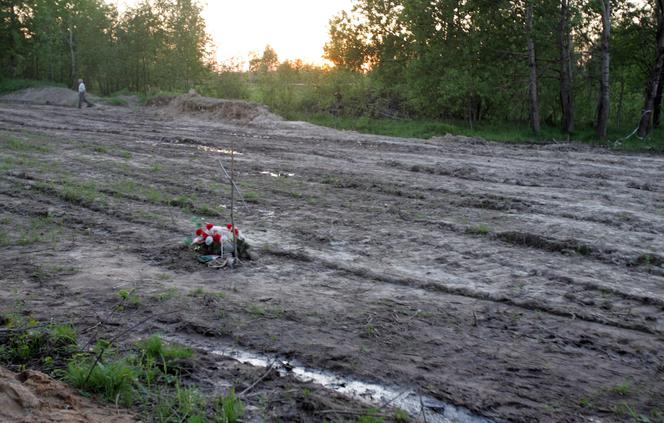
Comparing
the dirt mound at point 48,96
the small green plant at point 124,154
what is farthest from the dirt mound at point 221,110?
the small green plant at point 124,154

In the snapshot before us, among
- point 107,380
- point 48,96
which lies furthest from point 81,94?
point 107,380

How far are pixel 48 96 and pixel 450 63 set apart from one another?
2571cm

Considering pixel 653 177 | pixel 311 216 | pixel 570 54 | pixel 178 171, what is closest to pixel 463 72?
pixel 570 54

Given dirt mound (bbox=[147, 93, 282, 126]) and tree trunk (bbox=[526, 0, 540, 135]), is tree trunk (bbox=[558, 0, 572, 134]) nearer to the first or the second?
tree trunk (bbox=[526, 0, 540, 135])

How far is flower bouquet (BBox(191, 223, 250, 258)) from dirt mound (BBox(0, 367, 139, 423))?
333cm

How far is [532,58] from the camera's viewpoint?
23547 millimetres

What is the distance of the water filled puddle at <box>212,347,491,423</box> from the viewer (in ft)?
14.4

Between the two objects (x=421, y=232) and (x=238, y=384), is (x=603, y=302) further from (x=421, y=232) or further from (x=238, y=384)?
(x=238, y=384)

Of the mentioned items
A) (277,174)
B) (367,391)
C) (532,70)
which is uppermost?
(532,70)

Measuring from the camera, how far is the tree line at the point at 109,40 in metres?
42.5

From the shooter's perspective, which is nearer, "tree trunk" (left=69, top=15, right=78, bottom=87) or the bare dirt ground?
the bare dirt ground

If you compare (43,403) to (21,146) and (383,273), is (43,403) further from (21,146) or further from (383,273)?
(21,146)

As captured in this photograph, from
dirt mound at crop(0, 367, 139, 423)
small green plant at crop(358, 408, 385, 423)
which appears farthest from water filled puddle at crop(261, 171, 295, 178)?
small green plant at crop(358, 408, 385, 423)

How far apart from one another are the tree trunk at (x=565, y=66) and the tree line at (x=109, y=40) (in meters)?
25.3
